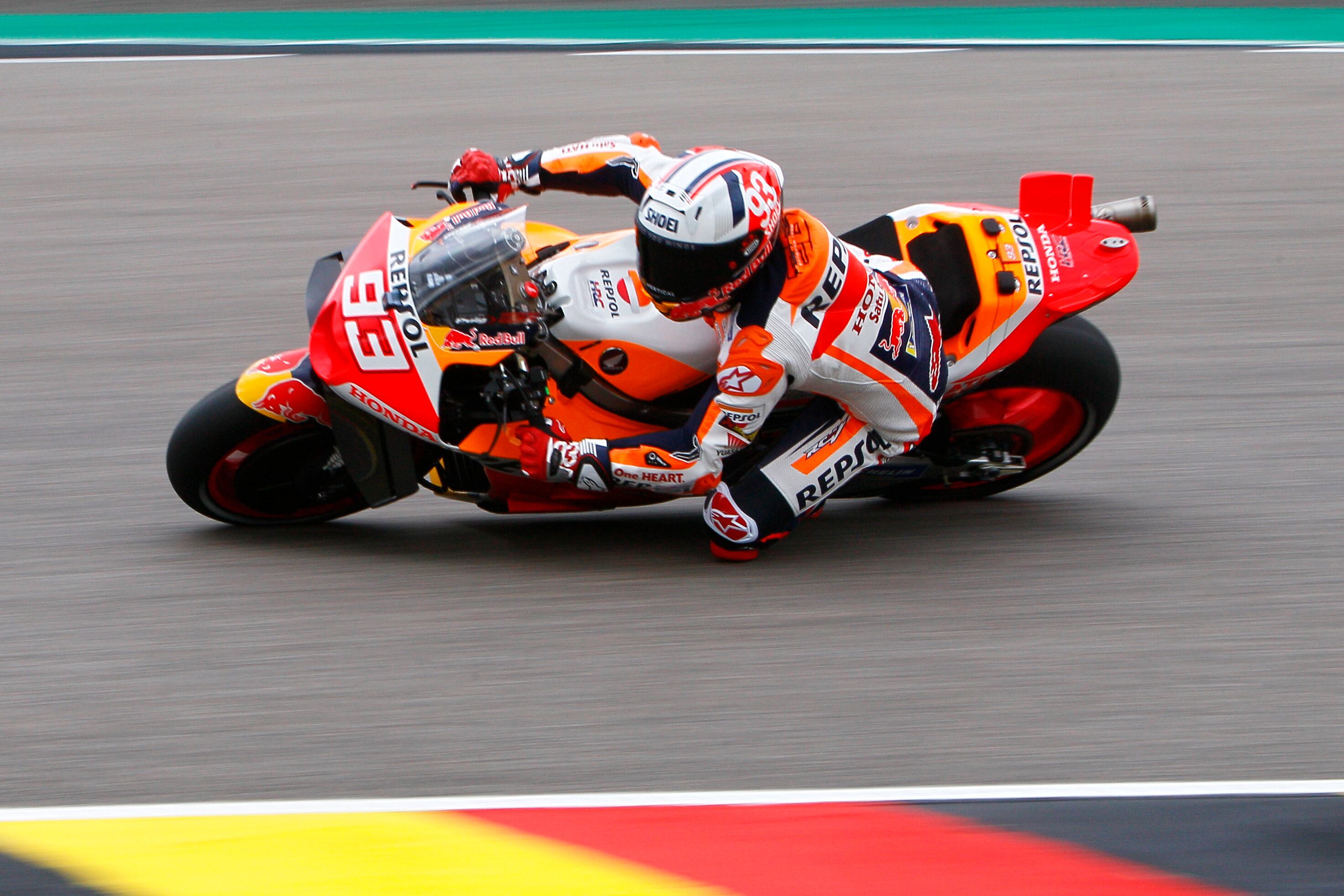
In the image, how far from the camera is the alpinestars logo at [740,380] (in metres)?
4.00

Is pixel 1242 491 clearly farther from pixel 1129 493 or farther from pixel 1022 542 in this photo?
pixel 1022 542

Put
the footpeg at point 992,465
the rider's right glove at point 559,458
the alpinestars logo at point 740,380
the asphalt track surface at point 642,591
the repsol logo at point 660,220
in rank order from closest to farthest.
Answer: the asphalt track surface at point 642,591 → the repsol logo at point 660,220 → the alpinestars logo at point 740,380 → the rider's right glove at point 559,458 → the footpeg at point 992,465

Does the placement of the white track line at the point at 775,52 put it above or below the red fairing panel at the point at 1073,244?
above

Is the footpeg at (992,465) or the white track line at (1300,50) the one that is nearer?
the footpeg at (992,465)

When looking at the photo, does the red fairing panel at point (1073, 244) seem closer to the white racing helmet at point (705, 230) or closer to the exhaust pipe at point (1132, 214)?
the exhaust pipe at point (1132, 214)

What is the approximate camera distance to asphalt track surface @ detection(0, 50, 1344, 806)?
3.52 meters

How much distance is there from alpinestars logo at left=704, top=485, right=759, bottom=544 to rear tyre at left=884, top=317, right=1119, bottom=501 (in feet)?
2.33

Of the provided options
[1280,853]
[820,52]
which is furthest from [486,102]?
[1280,853]

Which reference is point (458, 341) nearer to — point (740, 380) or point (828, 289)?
point (740, 380)

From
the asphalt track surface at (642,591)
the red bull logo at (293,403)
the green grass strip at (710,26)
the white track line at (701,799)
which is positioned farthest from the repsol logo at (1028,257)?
the green grass strip at (710,26)

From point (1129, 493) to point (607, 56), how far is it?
6.61m

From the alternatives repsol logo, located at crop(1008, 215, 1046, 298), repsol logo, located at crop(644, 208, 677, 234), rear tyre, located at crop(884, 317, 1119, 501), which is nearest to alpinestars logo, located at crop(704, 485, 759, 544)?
rear tyre, located at crop(884, 317, 1119, 501)

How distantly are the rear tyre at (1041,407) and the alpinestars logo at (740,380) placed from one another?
87 centimetres

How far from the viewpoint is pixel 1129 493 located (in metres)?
5.07
